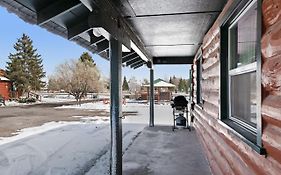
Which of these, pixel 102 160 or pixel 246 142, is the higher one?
pixel 246 142

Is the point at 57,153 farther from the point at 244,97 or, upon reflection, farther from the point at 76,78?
the point at 76,78

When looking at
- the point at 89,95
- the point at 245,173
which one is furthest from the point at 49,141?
the point at 89,95

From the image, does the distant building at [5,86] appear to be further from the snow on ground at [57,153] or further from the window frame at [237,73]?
the window frame at [237,73]

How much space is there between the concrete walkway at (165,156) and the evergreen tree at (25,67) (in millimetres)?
23969

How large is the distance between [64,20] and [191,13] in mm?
1743

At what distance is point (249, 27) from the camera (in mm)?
2311

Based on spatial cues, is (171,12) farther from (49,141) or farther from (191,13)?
(49,141)

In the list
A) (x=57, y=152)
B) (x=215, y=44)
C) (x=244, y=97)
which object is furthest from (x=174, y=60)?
(x=244, y=97)

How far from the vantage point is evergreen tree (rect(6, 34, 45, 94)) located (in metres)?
26.5

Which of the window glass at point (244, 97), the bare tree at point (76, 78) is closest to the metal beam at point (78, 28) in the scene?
the window glass at point (244, 97)

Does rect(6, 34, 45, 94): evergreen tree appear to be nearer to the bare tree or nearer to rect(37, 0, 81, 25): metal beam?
the bare tree

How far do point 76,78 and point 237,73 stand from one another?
21.6 metres

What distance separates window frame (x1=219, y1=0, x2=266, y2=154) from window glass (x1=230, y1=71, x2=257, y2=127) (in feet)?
0.17

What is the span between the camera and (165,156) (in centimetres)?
463
